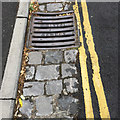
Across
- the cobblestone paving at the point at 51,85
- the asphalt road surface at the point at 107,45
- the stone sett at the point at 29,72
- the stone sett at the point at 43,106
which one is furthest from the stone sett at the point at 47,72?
the asphalt road surface at the point at 107,45

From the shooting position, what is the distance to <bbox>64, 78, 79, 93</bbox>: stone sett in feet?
8.71

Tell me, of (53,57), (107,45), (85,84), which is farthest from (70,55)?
(107,45)

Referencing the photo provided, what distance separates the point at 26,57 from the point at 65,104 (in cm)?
133

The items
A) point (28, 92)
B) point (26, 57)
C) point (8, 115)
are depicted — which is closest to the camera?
point (8, 115)

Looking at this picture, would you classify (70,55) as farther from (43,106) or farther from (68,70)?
(43,106)

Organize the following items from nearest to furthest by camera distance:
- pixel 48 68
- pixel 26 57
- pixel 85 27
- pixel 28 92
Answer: pixel 28 92, pixel 48 68, pixel 26 57, pixel 85 27

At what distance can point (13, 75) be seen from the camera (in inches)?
112

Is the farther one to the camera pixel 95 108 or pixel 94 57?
pixel 94 57

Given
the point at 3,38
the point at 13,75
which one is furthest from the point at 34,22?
the point at 13,75

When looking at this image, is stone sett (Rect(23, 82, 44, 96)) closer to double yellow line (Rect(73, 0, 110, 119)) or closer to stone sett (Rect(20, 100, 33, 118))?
stone sett (Rect(20, 100, 33, 118))

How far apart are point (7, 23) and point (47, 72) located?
1.60m

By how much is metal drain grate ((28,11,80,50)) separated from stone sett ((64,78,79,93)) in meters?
0.83

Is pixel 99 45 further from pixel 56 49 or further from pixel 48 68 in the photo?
pixel 48 68

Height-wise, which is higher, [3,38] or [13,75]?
[3,38]
